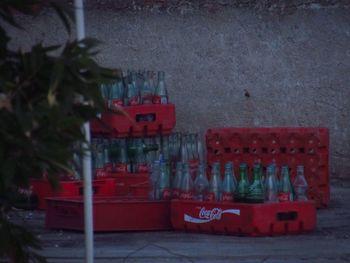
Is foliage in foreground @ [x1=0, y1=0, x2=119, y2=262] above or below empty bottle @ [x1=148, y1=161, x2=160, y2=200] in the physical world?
above

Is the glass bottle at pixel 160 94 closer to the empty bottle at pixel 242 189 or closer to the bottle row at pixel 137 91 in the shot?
the bottle row at pixel 137 91

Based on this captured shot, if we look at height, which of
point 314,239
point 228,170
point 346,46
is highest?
point 346,46

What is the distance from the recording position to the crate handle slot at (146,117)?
10383 mm

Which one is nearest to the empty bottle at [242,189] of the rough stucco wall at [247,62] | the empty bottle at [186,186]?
the empty bottle at [186,186]

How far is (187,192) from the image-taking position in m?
8.59

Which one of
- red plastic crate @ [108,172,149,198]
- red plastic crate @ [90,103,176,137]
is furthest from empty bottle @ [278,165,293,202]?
red plastic crate @ [90,103,176,137]

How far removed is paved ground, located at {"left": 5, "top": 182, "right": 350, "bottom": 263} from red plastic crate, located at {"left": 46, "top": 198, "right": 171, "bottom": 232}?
0.08 metres

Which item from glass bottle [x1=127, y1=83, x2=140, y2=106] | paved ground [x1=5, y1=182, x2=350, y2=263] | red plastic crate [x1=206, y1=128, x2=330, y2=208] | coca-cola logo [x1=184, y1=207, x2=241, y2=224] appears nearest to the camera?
paved ground [x1=5, y1=182, x2=350, y2=263]

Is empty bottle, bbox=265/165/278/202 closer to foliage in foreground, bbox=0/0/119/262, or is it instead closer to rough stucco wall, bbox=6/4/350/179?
rough stucco wall, bbox=6/4/350/179

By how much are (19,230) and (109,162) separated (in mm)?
4952

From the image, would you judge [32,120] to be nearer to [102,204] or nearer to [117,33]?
[102,204]

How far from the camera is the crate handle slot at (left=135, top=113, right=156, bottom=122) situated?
10.4 m

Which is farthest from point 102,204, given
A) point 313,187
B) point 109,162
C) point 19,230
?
point 19,230

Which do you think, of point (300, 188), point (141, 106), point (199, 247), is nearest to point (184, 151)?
point (141, 106)
